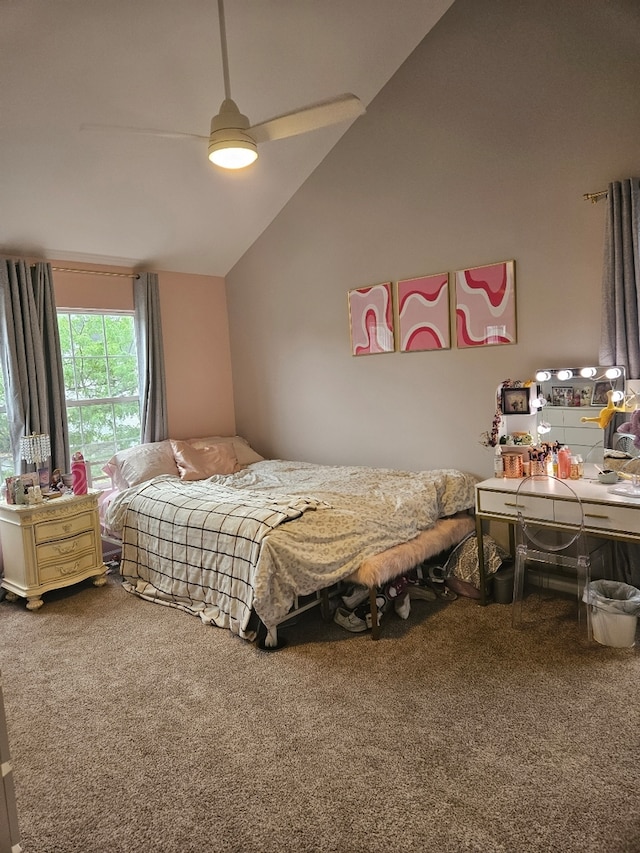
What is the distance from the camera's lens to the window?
4359 millimetres

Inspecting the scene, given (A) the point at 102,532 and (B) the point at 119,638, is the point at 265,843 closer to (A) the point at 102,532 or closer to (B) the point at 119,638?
(B) the point at 119,638

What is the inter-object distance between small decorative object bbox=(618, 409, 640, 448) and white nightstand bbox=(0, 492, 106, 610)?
10.1 ft

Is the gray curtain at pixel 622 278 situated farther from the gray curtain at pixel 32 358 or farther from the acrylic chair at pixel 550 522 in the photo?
the gray curtain at pixel 32 358

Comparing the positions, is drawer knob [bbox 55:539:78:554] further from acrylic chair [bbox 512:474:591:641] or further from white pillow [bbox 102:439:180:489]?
acrylic chair [bbox 512:474:591:641]

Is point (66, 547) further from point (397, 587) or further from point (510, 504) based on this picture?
point (510, 504)

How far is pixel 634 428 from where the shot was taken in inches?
109

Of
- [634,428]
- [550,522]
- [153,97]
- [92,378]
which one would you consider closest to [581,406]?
[634,428]

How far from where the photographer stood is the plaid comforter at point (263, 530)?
284 cm

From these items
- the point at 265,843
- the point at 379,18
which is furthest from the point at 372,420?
the point at 265,843

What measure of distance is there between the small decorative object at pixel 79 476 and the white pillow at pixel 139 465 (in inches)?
14.4

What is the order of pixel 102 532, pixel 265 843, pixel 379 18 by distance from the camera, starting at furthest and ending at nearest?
1. pixel 102 532
2. pixel 379 18
3. pixel 265 843

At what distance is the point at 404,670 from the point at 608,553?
4.43 ft

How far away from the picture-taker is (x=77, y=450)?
440cm

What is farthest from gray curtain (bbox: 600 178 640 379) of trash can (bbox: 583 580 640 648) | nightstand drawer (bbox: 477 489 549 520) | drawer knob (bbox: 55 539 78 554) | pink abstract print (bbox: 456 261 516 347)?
drawer knob (bbox: 55 539 78 554)
